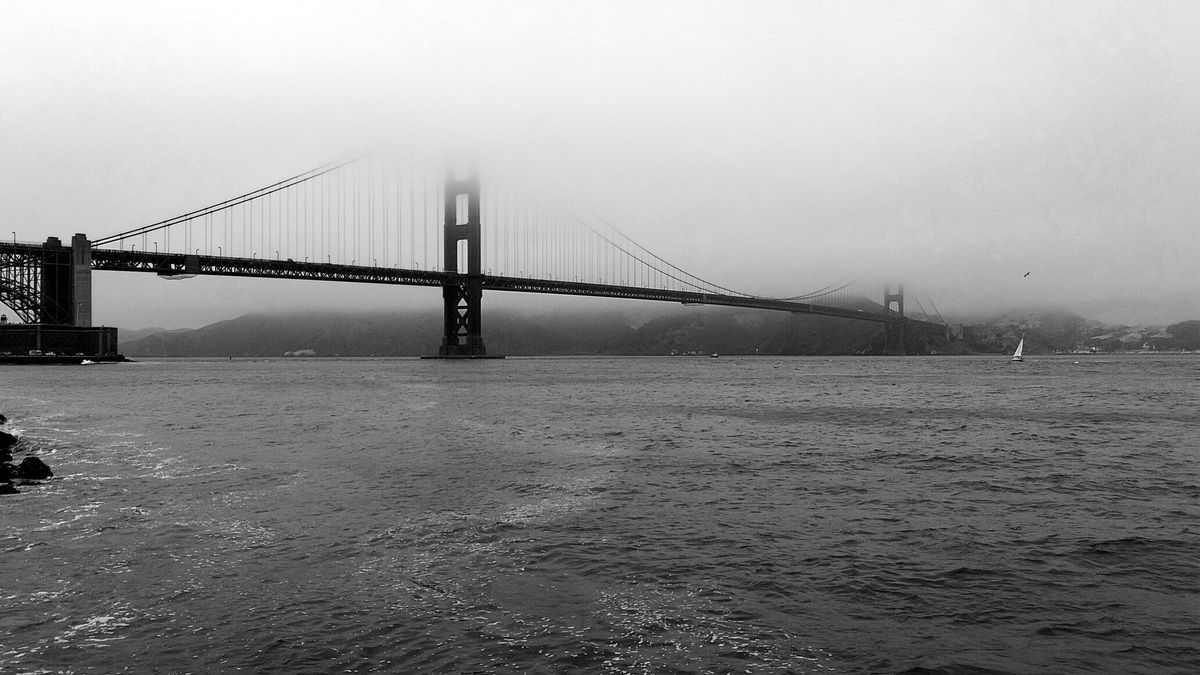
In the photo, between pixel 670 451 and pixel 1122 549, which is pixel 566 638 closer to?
pixel 1122 549

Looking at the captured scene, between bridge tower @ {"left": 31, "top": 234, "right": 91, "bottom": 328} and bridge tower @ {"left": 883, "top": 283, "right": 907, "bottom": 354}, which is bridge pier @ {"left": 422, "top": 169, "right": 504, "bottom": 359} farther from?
bridge tower @ {"left": 883, "top": 283, "right": 907, "bottom": 354}

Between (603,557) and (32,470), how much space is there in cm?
1193

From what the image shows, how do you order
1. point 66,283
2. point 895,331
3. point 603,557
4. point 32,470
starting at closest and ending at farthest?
1. point 603,557
2. point 32,470
3. point 66,283
4. point 895,331

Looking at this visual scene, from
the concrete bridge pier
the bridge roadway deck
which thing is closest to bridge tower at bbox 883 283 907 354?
the bridge roadway deck

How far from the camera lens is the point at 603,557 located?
359 inches

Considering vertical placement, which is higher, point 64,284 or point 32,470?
point 64,284

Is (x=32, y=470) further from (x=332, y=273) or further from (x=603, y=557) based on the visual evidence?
(x=332, y=273)

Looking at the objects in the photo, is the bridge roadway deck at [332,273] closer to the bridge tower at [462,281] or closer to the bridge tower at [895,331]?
the bridge tower at [462,281]

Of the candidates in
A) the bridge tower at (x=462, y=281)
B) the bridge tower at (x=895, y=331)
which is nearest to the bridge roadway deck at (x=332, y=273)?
the bridge tower at (x=462, y=281)

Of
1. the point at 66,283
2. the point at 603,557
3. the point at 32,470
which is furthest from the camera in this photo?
the point at 66,283

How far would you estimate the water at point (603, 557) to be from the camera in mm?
6309

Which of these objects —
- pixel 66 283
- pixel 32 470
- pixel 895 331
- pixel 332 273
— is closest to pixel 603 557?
pixel 32 470

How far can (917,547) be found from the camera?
9.62 metres

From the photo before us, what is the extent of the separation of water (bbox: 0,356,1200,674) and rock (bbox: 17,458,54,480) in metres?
0.34
